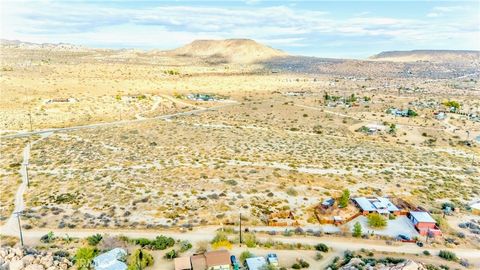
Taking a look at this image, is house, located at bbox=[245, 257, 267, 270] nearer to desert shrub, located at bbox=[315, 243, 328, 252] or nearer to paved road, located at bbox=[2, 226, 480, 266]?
paved road, located at bbox=[2, 226, 480, 266]

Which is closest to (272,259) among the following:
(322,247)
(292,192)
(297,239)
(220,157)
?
(297,239)

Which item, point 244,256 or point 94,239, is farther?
point 94,239

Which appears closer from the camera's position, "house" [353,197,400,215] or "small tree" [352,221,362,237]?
"small tree" [352,221,362,237]

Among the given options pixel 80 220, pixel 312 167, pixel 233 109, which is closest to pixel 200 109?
pixel 233 109

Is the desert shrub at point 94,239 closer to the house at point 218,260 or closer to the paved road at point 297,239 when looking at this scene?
the paved road at point 297,239

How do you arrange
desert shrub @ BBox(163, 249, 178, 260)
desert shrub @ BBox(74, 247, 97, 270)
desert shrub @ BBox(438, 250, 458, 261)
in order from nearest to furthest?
desert shrub @ BBox(74, 247, 97, 270), desert shrub @ BBox(163, 249, 178, 260), desert shrub @ BBox(438, 250, 458, 261)

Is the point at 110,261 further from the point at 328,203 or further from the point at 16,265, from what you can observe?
the point at 328,203

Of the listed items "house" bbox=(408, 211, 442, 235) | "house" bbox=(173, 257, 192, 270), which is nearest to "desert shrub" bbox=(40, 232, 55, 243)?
"house" bbox=(173, 257, 192, 270)
